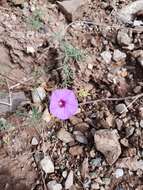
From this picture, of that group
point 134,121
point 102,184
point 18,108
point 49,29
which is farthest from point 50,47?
point 102,184

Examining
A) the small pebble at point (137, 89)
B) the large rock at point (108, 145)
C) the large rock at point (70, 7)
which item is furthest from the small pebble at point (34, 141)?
the large rock at point (70, 7)

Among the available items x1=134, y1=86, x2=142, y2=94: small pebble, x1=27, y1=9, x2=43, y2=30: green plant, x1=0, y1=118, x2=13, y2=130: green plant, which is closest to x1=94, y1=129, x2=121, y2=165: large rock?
x1=134, y1=86, x2=142, y2=94: small pebble

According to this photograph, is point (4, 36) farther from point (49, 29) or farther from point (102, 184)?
point (102, 184)

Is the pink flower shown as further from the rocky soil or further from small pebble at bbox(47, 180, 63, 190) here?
small pebble at bbox(47, 180, 63, 190)

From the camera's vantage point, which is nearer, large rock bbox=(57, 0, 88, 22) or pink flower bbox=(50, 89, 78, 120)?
pink flower bbox=(50, 89, 78, 120)

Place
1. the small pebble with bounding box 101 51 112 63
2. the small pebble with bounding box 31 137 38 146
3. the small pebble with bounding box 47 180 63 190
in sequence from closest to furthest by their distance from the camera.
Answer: the small pebble with bounding box 47 180 63 190
the small pebble with bounding box 31 137 38 146
the small pebble with bounding box 101 51 112 63
